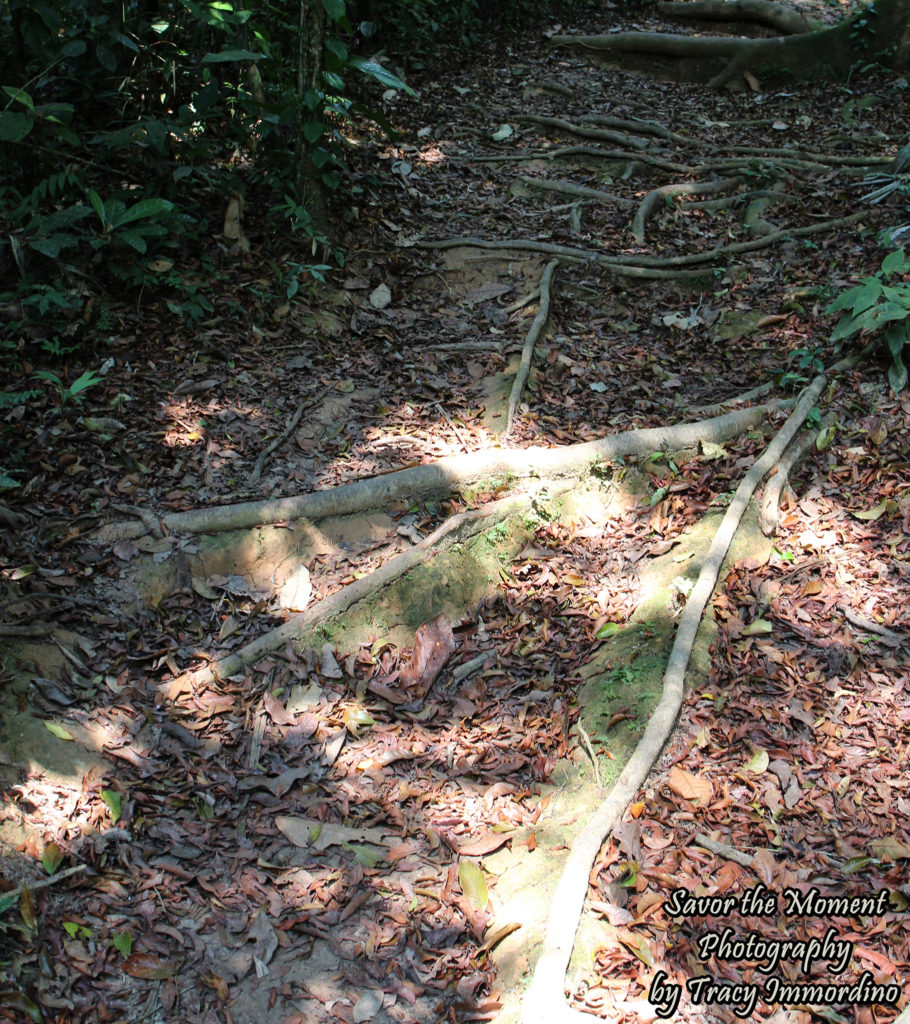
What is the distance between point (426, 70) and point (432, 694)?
313 inches

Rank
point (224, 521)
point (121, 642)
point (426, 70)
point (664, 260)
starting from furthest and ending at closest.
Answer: point (426, 70)
point (664, 260)
point (224, 521)
point (121, 642)

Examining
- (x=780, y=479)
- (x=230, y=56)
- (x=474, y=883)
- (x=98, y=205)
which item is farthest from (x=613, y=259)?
(x=474, y=883)

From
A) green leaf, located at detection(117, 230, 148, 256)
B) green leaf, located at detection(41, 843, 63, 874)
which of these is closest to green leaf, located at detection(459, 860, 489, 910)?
green leaf, located at detection(41, 843, 63, 874)

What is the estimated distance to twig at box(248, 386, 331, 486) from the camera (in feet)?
14.7

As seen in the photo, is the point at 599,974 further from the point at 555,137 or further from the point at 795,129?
the point at 795,129

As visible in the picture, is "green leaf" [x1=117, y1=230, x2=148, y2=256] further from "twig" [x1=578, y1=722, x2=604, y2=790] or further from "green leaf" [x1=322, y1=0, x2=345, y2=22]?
"twig" [x1=578, y1=722, x2=604, y2=790]

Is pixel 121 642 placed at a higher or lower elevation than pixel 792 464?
lower

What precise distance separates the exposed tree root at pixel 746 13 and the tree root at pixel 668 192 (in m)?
4.40

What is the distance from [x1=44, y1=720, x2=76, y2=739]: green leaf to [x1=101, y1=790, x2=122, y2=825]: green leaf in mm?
269

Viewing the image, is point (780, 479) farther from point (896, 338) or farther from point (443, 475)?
point (443, 475)

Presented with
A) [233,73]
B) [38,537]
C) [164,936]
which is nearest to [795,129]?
[233,73]

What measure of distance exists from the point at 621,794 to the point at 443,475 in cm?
196

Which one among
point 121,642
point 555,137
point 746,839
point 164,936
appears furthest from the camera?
point 555,137

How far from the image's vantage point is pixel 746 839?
3.07 metres
